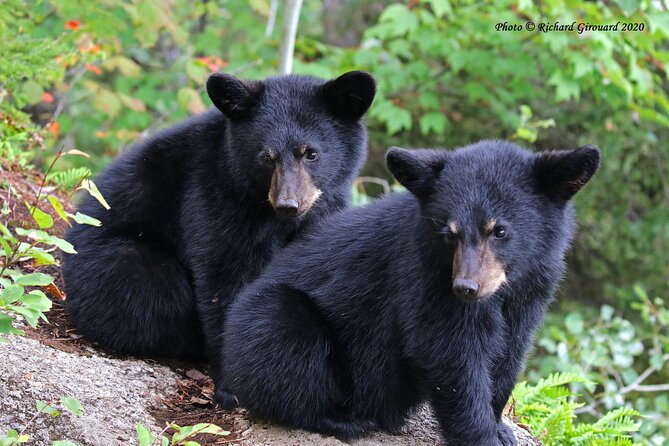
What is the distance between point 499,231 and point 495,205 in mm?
132

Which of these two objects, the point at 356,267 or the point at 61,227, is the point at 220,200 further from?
the point at 61,227

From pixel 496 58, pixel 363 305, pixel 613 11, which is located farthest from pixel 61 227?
pixel 613 11

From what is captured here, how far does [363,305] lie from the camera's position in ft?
15.1

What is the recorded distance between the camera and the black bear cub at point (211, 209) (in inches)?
209

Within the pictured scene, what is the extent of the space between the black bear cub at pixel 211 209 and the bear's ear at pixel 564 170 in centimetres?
158

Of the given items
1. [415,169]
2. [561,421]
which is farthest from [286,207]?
[561,421]

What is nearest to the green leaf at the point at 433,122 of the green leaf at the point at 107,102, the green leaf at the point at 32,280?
the green leaf at the point at 107,102

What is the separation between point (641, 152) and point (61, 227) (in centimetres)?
862

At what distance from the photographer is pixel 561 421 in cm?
534

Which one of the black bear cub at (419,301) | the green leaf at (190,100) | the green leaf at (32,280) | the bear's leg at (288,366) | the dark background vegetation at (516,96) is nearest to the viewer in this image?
the green leaf at (32,280)

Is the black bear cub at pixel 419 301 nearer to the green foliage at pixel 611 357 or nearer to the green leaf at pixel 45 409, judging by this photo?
the green leaf at pixel 45 409

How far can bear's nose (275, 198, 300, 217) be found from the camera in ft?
16.4

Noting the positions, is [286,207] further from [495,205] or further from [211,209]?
[495,205]

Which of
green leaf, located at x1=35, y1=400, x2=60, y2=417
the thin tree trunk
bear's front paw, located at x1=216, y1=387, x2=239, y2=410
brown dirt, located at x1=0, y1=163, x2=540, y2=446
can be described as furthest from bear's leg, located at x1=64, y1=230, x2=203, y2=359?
the thin tree trunk
